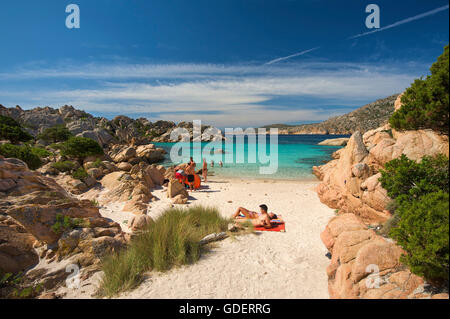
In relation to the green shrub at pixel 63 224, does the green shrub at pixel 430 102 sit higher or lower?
higher

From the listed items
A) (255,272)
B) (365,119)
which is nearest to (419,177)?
(255,272)

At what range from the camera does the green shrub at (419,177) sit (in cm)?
274

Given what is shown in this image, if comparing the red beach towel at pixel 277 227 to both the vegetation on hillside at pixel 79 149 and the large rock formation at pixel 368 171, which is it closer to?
the large rock formation at pixel 368 171

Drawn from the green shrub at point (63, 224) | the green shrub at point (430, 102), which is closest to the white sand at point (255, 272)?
the green shrub at point (63, 224)

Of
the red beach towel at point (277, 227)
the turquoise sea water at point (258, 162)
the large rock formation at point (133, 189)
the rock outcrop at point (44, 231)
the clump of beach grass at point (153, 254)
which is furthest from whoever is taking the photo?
the turquoise sea water at point (258, 162)

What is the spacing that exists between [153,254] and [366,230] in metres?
4.35

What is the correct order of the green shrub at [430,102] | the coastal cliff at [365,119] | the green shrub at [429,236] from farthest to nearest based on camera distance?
1. the coastal cliff at [365,119]
2. the green shrub at [430,102]
3. the green shrub at [429,236]

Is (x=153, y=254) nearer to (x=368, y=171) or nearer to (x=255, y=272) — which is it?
(x=255, y=272)

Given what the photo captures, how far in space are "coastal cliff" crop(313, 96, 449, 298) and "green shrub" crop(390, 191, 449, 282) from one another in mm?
405

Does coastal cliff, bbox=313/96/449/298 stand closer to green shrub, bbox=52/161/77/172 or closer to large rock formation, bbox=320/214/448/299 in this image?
large rock formation, bbox=320/214/448/299

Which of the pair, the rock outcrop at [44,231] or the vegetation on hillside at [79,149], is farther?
the vegetation on hillside at [79,149]

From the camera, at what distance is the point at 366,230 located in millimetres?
3818

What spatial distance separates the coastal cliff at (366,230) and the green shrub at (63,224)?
5575mm

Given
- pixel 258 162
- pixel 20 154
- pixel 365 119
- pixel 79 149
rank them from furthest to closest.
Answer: pixel 365 119 < pixel 258 162 < pixel 79 149 < pixel 20 154
